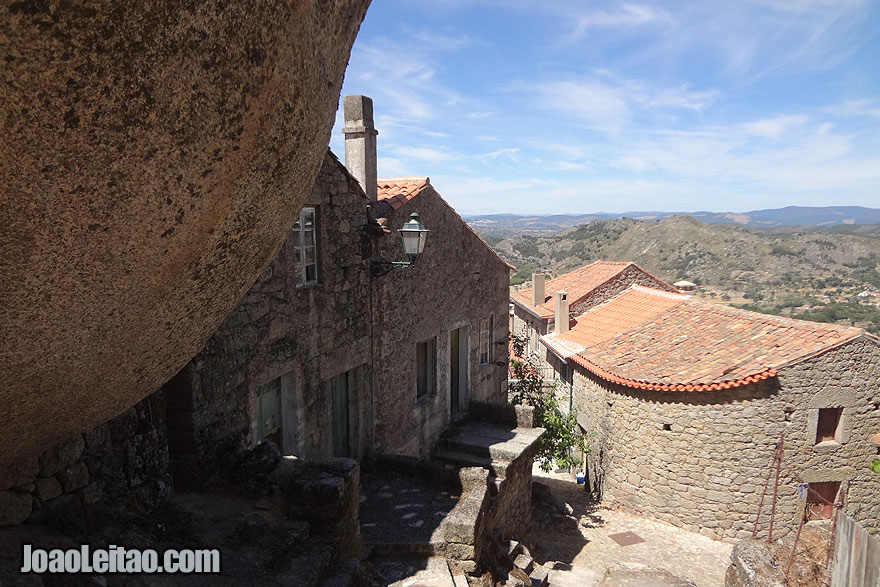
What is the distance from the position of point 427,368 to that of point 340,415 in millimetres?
2461

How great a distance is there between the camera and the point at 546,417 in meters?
12.8

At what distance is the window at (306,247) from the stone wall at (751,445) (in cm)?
890

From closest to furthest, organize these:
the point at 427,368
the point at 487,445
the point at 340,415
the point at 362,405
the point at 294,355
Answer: the point at 294,355
the point at 340,415
the point at 362,405
the point at 487,445
the point at 427,368

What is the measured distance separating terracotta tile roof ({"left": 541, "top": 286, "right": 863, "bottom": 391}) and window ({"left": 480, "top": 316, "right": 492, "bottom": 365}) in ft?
11.1

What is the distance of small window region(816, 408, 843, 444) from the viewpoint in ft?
38.6

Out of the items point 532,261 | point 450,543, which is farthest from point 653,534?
point 532,261

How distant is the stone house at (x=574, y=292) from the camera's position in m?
19.8

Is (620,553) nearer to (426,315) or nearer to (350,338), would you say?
(426,315)

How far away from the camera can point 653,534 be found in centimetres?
1190

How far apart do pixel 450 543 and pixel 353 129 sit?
223 inches

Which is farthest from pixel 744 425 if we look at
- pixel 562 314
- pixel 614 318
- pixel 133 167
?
pixel 133 167

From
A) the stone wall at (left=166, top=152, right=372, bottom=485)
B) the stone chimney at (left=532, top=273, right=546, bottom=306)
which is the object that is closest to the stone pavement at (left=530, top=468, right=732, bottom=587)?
the stone wall at (left=166, top=152, right=372, bottom=485)

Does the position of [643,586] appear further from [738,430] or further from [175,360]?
[175,360]

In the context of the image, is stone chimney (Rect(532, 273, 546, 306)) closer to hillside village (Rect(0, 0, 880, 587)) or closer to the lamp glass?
hillside village (Rect(0, 0, 880, 587))
